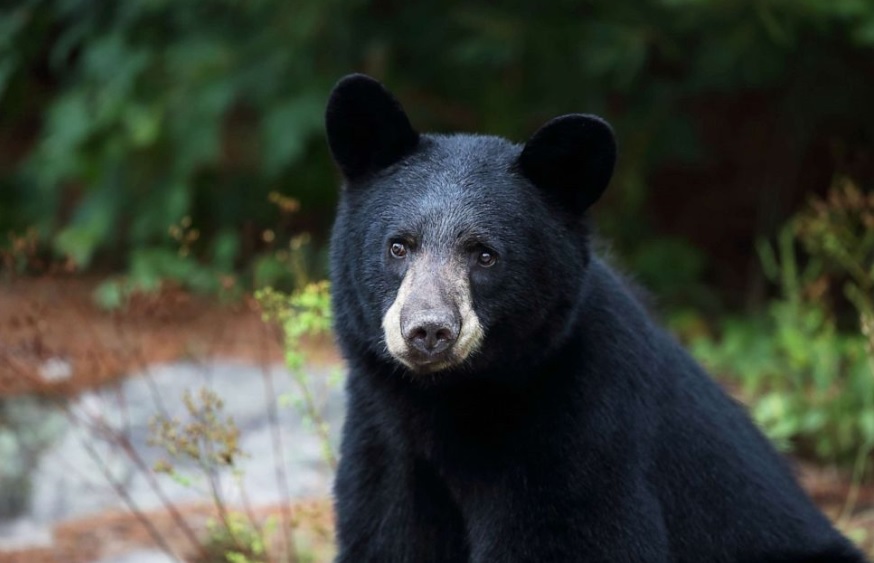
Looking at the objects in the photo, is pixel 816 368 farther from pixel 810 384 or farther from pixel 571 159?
pixel 571 159

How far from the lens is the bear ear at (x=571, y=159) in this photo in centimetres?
379

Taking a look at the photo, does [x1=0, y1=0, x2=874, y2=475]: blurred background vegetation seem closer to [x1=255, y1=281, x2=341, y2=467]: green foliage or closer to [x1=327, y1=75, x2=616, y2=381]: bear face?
[x1=255, y1=281, x2=341, y2=467]: green foliage

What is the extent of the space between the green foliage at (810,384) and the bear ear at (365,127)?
2.76 metres

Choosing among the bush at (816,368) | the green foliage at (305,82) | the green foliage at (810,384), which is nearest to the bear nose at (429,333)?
the bush at (816,368)

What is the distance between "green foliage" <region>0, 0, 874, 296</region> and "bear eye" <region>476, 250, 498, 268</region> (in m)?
4.14

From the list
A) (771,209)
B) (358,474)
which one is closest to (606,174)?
(358,474)

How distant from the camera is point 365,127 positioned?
155 inches

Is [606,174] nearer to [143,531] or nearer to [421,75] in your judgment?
[143,531]

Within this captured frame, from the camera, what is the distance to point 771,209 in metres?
9.52

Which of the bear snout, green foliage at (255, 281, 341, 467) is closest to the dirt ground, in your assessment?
green foliage at (255, 281, 341, 467)

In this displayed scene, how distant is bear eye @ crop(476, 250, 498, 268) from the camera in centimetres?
374

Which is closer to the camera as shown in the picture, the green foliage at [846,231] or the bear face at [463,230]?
the bear face at [463,230]

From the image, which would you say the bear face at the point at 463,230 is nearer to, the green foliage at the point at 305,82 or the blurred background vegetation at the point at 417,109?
the blurred background vegetation at the point at 417,109

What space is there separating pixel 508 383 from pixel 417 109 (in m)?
5.67
